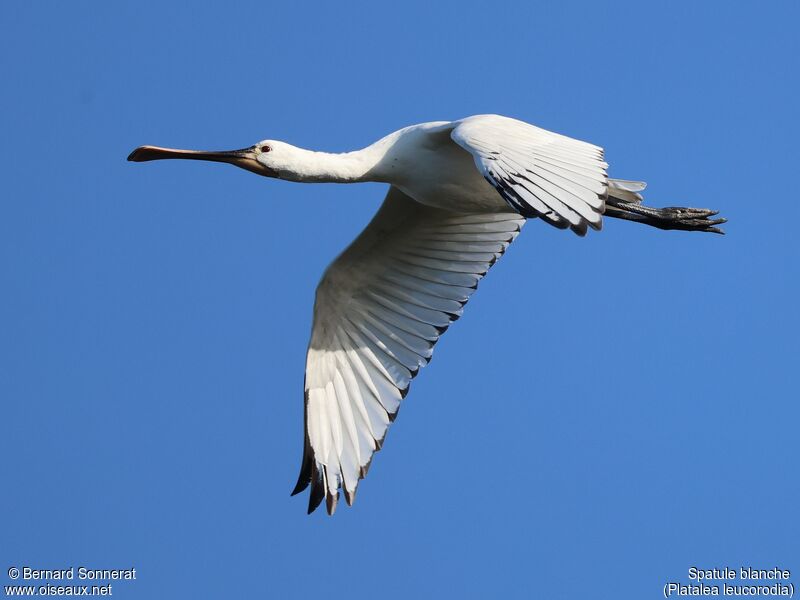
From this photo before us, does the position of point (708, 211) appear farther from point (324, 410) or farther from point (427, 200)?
point (324, 410)

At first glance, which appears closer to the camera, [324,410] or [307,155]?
[307,155]

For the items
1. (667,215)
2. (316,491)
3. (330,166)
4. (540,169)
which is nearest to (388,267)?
(330,166)

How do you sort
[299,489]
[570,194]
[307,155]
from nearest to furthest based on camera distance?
[570,194] → [307,155] → [299,489]

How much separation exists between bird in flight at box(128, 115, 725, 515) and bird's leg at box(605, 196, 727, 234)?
1 cm

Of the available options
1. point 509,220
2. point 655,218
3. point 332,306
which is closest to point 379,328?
point 332,306

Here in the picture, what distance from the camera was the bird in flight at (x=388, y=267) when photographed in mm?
12391

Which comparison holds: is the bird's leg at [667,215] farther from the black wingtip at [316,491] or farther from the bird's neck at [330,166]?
the black wingtip at [316,491]

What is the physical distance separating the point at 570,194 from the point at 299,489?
172 inches

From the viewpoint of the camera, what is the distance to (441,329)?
1393 cm

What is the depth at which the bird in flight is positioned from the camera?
1239cm

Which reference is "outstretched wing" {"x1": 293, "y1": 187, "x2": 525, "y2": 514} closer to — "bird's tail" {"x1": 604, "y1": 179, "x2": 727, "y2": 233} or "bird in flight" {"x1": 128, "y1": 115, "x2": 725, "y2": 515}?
"bird in flight" {"x1": 128, "y1": 115, "x2": 725, "y2": 515}

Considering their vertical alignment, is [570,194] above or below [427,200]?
below

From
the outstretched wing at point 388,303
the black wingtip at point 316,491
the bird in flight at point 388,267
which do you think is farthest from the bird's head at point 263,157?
the black wingtip at point 316,491

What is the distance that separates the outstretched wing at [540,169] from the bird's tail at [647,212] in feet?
6.49
